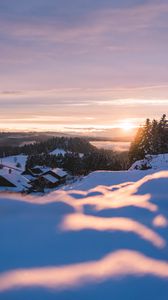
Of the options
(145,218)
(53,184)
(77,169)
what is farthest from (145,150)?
(145,218)

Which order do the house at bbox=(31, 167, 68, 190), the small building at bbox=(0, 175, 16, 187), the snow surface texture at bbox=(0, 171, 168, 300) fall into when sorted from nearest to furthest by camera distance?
the snow surface texture at bbox=(0, 171, 168, 300)
the small building at bbox=(0, 175, 16, 187)
the house at bbox=(31, 167, 68, 190)

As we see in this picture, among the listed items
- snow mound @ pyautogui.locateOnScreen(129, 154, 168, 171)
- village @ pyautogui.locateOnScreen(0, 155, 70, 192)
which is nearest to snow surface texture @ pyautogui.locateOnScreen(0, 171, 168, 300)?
snow mound @ pyautogui.locateOnScreen(129, 154, 168, 171)

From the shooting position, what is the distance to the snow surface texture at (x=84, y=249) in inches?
111

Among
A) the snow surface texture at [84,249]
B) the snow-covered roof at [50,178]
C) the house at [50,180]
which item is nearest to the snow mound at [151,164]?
the snow surface texture at [84,249]

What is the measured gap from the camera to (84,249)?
12.3 feet

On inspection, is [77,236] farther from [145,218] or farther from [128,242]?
[145,218]

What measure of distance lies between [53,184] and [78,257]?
65525 millimetres

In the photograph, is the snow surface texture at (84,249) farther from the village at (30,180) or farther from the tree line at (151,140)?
the tree line at (151,140)

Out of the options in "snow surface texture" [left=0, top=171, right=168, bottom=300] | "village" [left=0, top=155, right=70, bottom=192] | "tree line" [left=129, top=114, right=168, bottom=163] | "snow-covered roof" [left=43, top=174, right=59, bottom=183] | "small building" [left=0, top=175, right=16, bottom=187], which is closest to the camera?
"snow surface texture" [left=0, top=171, right=168, bottom=300]

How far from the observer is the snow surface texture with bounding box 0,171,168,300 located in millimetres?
2816

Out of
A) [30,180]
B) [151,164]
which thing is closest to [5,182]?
[30,180]

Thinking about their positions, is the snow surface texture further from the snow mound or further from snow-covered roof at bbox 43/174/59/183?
snow-covered roof at bbox 43/174/59/183

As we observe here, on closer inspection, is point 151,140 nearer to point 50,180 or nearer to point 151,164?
point 50,180

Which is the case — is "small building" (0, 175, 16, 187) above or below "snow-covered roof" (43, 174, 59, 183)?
above
